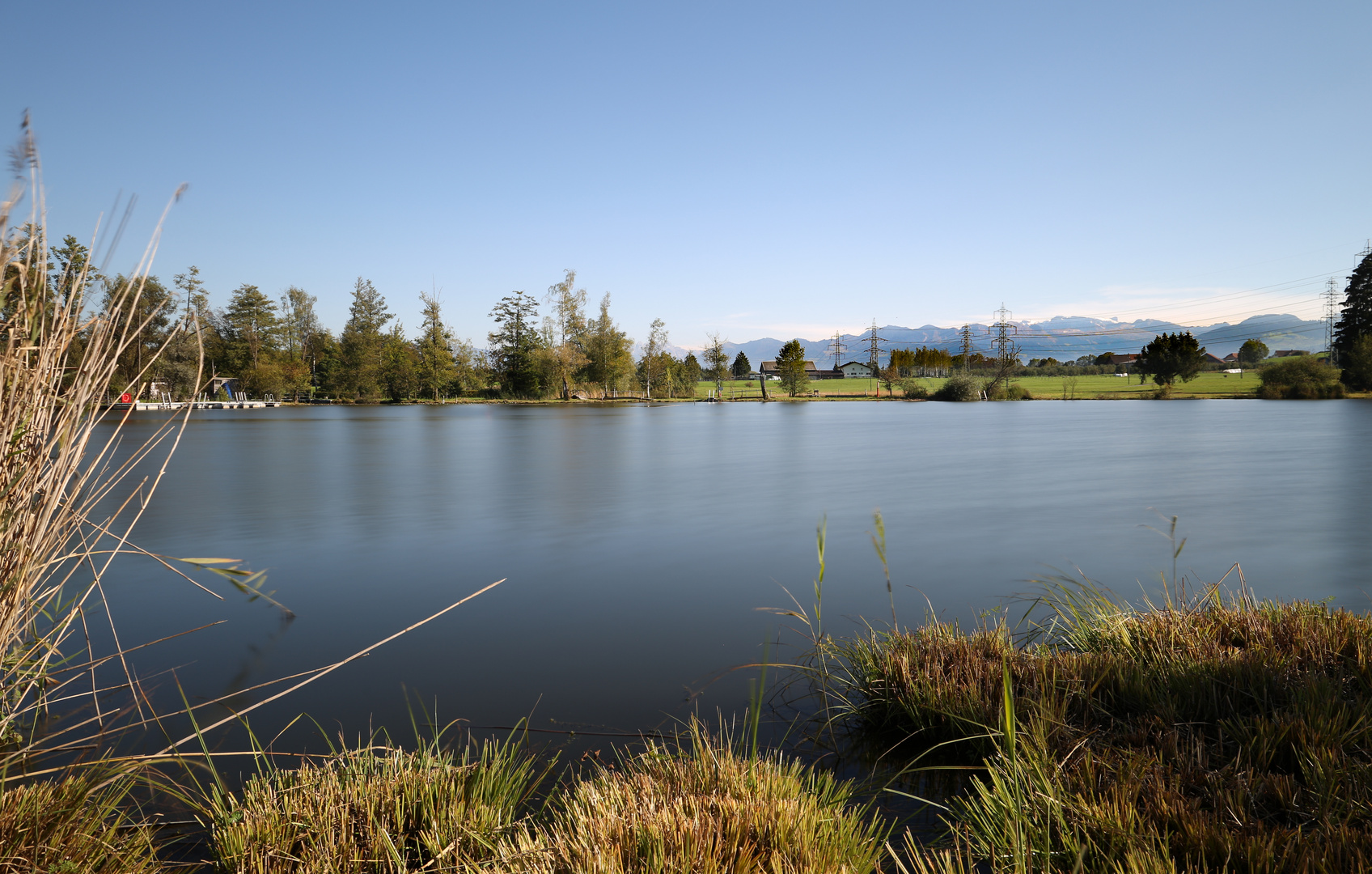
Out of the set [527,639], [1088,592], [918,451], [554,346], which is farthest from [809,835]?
[554,346]

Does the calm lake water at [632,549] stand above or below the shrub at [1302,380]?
below

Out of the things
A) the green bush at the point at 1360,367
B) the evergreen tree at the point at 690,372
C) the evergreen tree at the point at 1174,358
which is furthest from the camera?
the evergreen tree at the point at 690,372

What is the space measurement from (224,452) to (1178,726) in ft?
59.3

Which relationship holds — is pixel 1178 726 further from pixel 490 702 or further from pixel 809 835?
pixel 490 702

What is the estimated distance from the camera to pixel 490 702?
3.17 metres

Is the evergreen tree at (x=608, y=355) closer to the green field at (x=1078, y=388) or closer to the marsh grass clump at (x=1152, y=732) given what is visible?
the green field at (x=1078, y=388)

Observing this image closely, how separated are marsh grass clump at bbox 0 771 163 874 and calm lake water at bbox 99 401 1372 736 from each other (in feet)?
3.15

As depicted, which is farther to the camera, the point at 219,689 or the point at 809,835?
the point at 219,689

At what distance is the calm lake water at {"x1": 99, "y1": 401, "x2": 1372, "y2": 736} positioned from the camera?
3549 mm

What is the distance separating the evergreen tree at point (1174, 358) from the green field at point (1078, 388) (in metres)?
1.12

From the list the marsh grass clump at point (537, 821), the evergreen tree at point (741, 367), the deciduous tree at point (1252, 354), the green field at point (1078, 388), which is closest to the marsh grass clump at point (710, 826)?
the marsh grass clump at point (537, 821)

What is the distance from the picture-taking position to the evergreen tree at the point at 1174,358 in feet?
158

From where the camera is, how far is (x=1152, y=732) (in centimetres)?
247

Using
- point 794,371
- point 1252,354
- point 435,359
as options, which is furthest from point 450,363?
point 1252,354
